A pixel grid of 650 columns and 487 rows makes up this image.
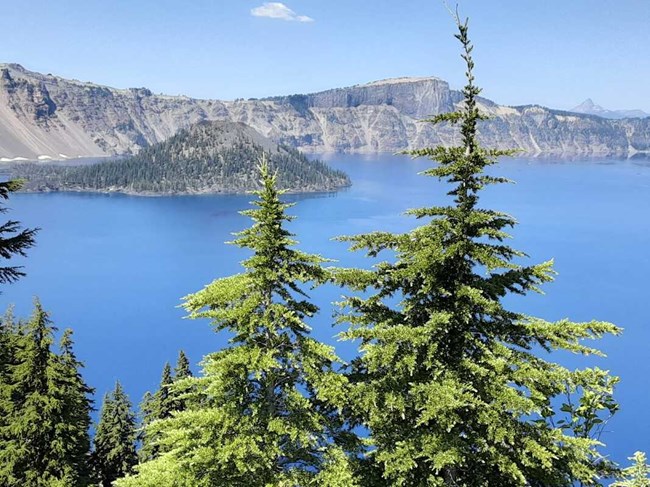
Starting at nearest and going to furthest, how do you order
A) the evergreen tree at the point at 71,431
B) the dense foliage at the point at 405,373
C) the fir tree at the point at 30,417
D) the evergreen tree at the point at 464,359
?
the evergreen tree at the point at 464,359 → the dense foliage at the point at 405,373 → the fir tree at the point at 30,417 → the evergreen tree at the point at 71,431

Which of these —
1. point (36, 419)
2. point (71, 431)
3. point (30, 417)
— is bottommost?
point (71, 431)

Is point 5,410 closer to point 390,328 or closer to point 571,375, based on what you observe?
point 390,328

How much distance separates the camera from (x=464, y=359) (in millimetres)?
10383

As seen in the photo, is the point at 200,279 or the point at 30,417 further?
the point at 200,279

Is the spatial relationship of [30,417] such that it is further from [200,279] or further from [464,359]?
[200,279]

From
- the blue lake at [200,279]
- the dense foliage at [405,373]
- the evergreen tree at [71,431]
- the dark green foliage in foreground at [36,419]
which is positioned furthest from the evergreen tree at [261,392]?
the blue lake at [200,279]

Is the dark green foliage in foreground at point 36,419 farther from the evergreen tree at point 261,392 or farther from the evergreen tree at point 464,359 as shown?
the evergreen tree at point 464,359

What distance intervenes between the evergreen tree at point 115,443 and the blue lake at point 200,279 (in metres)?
16.8

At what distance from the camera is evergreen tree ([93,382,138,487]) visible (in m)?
32.9

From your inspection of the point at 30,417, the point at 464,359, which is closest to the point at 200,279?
the point at 30,417

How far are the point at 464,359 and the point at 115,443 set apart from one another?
29.4m

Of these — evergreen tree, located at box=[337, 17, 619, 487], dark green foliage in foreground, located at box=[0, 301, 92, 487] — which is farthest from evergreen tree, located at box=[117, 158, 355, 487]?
dark green foliage in foreground, located at box=[0, 301, 92, 487]

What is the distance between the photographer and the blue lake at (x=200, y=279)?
6969cm

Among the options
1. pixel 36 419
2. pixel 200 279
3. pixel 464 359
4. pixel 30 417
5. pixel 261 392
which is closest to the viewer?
pixel 464 359
